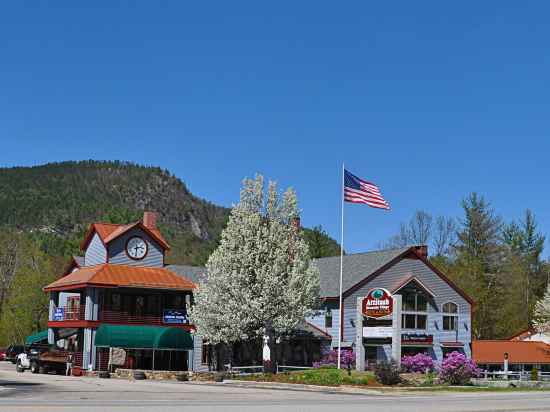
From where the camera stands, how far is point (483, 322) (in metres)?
87.9

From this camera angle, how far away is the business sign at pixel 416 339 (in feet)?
203

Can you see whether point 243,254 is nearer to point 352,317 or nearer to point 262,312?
point 262,312

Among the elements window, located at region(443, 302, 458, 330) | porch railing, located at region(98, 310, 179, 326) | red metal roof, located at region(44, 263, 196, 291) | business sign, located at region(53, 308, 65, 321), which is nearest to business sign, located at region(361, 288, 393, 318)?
red metal roof, located at region(44, 263, 196, 291)

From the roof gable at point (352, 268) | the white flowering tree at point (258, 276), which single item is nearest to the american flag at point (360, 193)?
the white flowering tree at point (258, 276)

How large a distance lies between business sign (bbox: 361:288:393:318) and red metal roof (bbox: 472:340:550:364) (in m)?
16.5

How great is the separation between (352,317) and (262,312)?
13.7m

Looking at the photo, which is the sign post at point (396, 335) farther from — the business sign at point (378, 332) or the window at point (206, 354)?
the window at point (206, 354)

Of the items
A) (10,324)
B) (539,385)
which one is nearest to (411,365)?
(539,385)

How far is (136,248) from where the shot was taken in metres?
62.3

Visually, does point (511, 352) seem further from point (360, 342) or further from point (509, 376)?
point (360, 342)

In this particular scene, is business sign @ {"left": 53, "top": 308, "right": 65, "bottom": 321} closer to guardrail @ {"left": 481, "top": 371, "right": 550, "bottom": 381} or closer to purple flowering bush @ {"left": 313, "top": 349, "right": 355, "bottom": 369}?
purple flowering bush @ {"left": 313, "top": 349, "right": 355, "bottom": 369}

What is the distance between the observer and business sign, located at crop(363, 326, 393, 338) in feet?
181

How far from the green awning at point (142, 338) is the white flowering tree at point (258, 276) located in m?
4.11

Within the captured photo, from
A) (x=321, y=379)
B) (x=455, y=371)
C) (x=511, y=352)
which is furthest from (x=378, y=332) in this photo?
(x=511, y=352)
